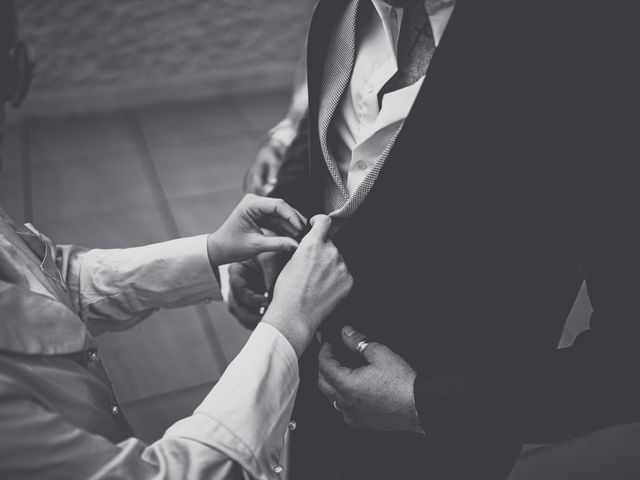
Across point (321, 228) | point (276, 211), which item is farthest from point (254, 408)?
point (276, 211)

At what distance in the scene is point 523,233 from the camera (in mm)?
801

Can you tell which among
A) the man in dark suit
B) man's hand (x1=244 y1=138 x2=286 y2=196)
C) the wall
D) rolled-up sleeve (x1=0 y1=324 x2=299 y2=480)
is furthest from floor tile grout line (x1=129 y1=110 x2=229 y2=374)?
rolled-up sleeve (x1=0 y1=324 x2=299 y2=480)

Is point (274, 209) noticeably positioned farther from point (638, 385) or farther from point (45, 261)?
point (638, 385)

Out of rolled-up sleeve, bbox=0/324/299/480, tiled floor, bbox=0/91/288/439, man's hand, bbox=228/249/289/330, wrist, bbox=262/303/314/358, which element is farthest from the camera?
tiled floor, bbox=0/91/288/439

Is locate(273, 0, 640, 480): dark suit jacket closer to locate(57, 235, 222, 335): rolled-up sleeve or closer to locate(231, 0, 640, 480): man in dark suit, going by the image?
locate(231, 0, 640, 480): man in dark suit

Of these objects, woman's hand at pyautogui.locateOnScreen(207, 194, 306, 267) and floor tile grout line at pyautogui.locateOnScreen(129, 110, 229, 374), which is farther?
floor tile grout line at pyautogui.locateOnScreen(129, 110, 229, 374)

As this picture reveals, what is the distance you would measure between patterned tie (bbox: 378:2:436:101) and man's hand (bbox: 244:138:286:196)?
791 millimetres

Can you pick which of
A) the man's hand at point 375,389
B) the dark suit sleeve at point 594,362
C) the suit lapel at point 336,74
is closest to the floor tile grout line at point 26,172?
the suit lapel at point 336,74

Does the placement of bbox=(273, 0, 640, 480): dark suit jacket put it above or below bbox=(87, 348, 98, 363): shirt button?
above

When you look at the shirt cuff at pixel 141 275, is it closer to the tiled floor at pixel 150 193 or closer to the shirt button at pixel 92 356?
the shirt button at pixel 92 356

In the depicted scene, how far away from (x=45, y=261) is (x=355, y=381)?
615mm

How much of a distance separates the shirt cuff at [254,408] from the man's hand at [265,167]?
92 centimetres

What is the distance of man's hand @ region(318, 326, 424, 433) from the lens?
877 millimetres

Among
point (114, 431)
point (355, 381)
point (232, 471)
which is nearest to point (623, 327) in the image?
point (355, 381)
